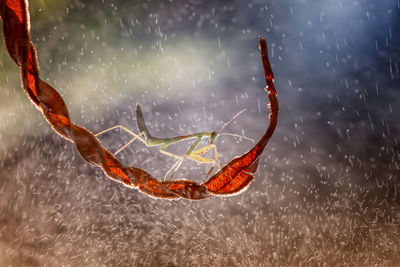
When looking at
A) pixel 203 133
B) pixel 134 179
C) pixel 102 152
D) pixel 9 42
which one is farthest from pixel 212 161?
pixel 9 42

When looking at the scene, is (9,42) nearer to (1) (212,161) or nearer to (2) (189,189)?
(2) (189,189)

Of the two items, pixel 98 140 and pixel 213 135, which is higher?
pixel 98 140

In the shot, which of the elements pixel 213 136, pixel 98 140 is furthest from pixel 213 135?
pixel 98 140

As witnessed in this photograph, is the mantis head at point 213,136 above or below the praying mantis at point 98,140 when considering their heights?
below

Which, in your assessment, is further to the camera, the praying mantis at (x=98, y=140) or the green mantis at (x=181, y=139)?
the green mantis at (x=181, y=139)

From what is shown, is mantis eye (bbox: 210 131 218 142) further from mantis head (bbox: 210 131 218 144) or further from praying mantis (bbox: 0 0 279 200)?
praying mantis (bbox: 0 0 279 200)

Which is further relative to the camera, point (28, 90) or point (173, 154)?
point (173, 154)

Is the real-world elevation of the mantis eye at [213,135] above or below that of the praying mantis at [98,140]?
below

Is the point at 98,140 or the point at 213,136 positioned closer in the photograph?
the point at 98,140

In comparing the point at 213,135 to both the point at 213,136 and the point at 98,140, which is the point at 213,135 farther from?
the point at 98,140

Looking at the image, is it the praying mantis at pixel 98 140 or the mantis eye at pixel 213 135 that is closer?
the praying mantis at pixel 98 140

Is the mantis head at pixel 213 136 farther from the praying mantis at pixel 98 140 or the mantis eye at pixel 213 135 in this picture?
the praying mantis at pixel 98 140
